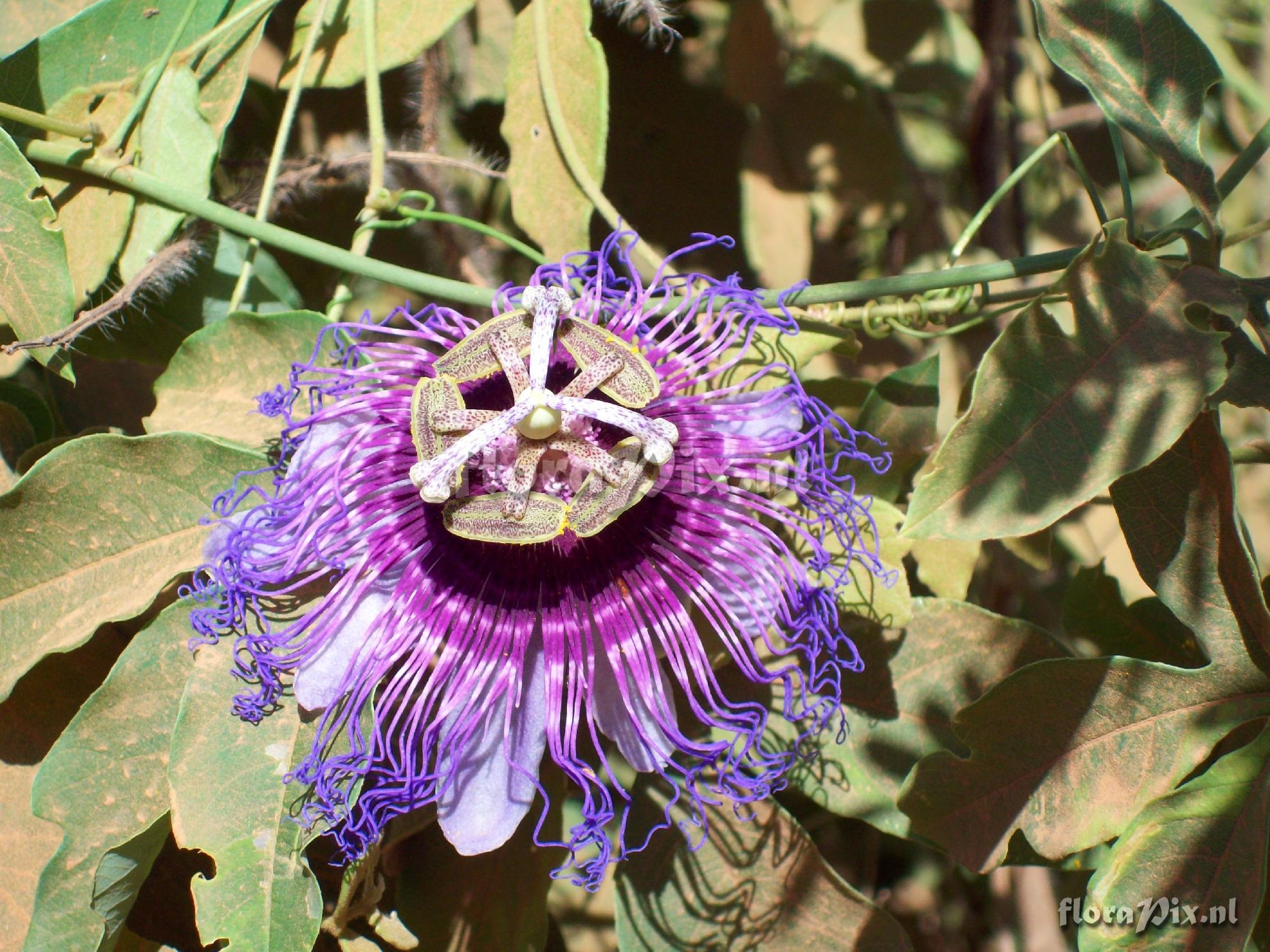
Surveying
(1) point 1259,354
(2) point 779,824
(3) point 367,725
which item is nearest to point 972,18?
(1) point 1259,354

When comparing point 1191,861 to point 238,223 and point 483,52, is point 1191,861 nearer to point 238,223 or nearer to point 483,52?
point 238,223

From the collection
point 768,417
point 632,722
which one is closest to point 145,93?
point 768,417

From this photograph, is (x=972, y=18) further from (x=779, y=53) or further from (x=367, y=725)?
(x=367, y=725)

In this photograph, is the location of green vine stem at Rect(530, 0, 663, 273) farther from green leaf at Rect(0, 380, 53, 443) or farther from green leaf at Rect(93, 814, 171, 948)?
green leaf at Rect(93, 814, 171, 948)

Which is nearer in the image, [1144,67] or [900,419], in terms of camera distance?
[1144,67]

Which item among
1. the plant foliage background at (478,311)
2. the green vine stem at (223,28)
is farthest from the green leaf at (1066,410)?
the green vine stem at (223,28)

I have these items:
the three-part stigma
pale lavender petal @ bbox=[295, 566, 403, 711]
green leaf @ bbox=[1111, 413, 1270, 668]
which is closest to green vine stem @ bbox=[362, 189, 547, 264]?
the three-part stigma
